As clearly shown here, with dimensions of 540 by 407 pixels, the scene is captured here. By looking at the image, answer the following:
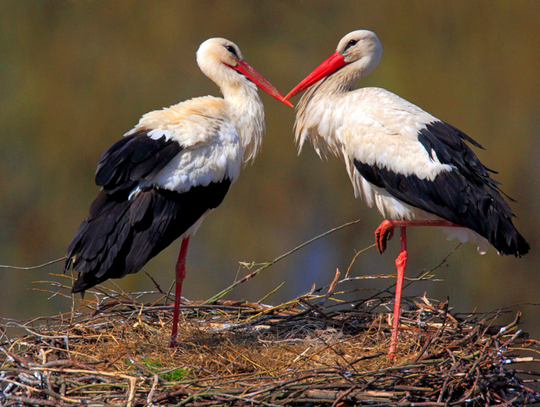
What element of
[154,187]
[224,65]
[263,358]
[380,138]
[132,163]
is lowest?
[263,358]

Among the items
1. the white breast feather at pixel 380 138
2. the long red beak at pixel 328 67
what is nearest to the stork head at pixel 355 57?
the long red beak at pixel 328 67

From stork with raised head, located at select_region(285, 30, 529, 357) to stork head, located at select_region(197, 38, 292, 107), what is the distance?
38 cm

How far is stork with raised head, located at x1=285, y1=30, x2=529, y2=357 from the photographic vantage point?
7.86 feet

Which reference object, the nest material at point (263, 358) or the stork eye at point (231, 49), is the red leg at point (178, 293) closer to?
the nest material at point (263, 358)

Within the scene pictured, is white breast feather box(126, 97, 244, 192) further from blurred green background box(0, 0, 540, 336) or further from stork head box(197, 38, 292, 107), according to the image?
blurred green background box(0, 0, 540, 336)

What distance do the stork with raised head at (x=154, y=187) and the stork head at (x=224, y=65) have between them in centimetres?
27

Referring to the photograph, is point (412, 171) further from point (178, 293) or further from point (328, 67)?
point (178, 293)

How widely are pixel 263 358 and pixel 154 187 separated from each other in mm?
818

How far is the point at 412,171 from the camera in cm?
245

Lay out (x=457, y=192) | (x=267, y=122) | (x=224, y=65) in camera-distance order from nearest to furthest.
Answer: (x=457, y=192) < (x=224, y=65) < (x=267, y=122)

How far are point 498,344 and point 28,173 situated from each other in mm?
5311

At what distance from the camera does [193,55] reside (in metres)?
6.12

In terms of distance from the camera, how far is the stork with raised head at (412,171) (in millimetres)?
2395

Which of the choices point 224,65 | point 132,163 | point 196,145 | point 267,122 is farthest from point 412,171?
point 267,122
